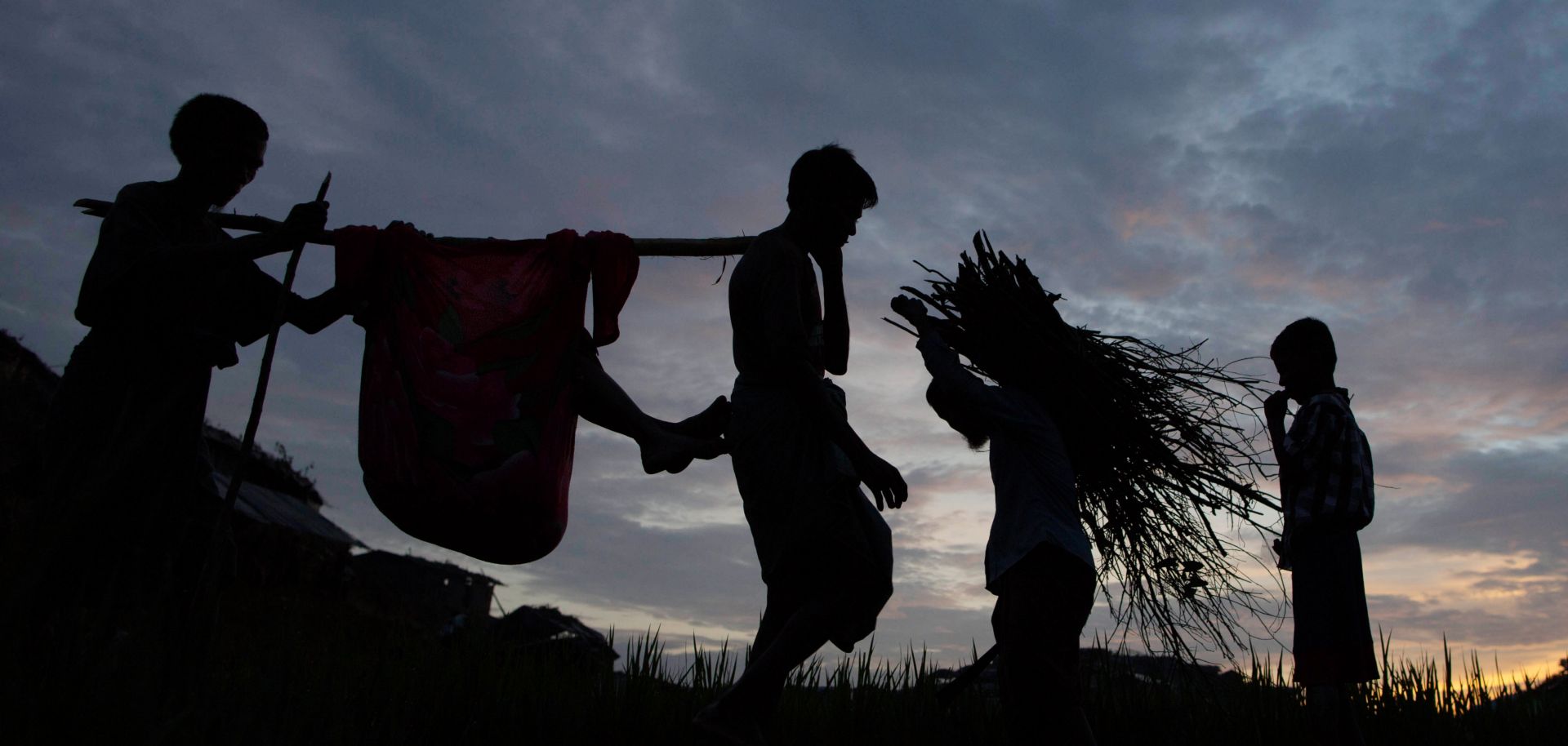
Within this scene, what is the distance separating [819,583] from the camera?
2.84 m

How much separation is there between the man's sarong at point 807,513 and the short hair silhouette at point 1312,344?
198 centimetres

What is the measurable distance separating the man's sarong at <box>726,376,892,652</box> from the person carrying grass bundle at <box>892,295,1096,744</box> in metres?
0.37

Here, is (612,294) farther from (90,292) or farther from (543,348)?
(90,292)

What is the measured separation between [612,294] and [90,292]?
1517 mm

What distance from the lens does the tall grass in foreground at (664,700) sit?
333 cm

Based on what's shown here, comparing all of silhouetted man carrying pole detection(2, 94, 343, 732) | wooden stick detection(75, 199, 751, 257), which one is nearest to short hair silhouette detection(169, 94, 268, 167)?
silhouetted man carrying pole detection(2, 94, 343, 732)

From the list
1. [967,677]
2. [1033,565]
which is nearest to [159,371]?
[1033,565]

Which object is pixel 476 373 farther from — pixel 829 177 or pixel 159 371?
pixel 829 177

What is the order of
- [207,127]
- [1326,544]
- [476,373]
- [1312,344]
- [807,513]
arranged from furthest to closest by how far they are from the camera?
1. [1312,344]
2. [1326,544]
3. [476,373]
4. [207,127]
5. [807,513]

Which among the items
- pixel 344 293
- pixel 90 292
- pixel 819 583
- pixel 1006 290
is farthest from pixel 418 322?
pixel 1006 290

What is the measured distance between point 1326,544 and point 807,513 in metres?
2.06

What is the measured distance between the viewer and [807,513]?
284cm

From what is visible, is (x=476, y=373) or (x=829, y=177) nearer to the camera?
(x=829, y=177)

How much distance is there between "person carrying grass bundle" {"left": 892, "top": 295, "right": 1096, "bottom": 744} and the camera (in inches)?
111
